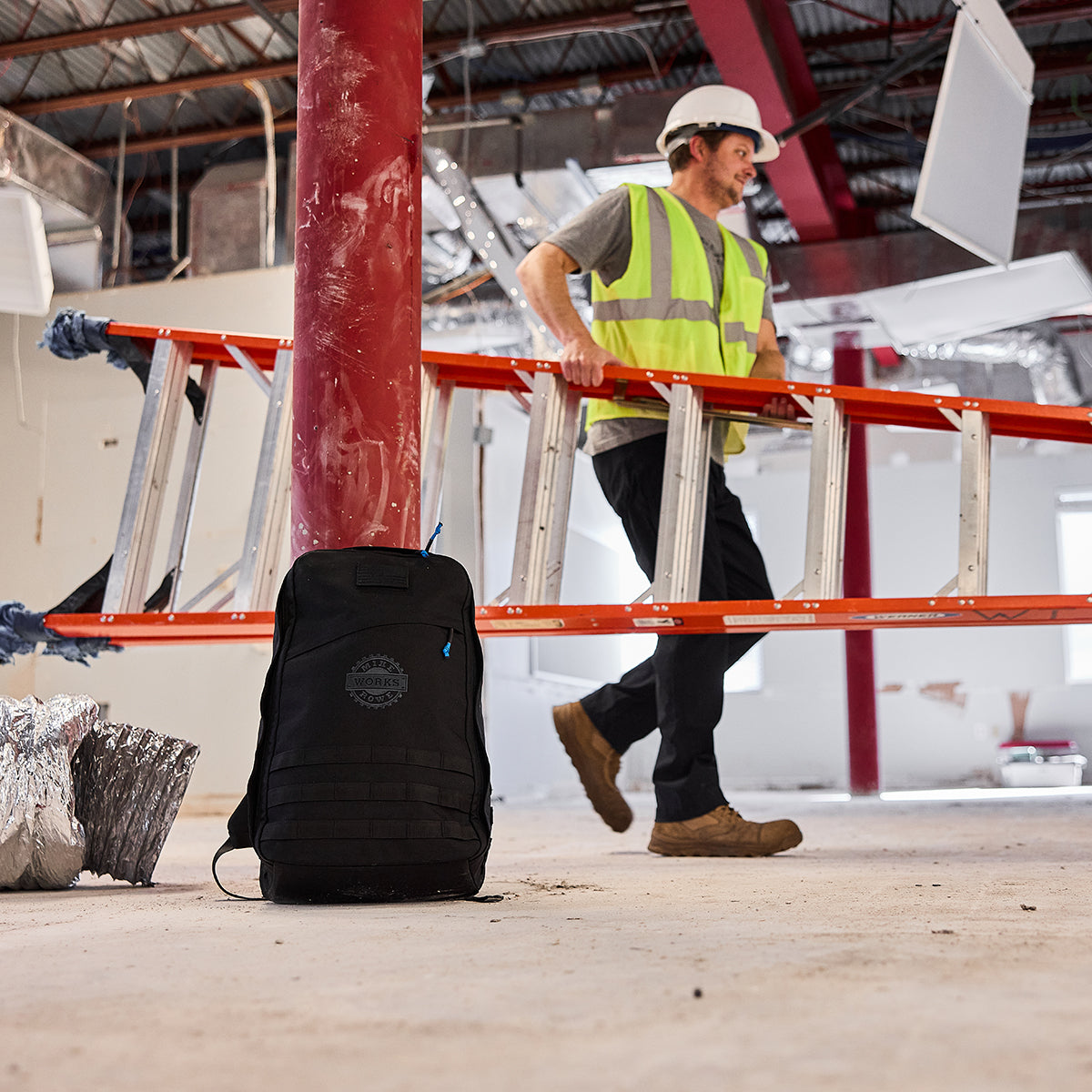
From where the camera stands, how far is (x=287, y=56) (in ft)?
23.2

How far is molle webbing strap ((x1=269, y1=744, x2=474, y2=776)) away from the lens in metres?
1.90

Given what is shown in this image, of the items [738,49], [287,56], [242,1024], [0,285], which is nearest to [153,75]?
[287,56]

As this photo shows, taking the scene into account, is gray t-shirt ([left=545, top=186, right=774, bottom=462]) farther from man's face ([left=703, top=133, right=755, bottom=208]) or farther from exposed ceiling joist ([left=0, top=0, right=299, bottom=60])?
exposed ceiling joist ([left=0, top=0, right=299, bottom=60])

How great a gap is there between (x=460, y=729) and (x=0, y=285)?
475 cm

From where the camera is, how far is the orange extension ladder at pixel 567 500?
2.64 metres

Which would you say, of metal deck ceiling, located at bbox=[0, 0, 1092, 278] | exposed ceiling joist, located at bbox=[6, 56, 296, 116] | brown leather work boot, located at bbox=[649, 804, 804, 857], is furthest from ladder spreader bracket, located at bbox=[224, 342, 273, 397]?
exposed ceiling joist, located at bbox=[6, 56, 296, 116]

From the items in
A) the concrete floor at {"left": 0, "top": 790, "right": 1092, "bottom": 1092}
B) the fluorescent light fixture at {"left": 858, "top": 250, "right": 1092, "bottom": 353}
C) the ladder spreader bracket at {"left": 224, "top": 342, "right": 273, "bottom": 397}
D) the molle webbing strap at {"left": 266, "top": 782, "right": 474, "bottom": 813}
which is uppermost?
the fluorescent light fixture at {"left": 858, "top": 250, "right": 1092, "bottom": 353}

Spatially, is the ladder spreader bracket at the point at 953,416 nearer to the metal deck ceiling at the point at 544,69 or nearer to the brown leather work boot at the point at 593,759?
the brown leather work boot at the point at 593,759

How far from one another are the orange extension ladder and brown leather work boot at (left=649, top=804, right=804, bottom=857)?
1.50 ft

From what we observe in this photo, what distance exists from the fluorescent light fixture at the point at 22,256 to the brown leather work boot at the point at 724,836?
168 inches

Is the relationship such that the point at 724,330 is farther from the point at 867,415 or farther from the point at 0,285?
the point at 0,285

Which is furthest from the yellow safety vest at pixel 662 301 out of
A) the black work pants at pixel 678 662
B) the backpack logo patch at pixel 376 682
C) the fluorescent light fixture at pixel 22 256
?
the fluorescent light fixture at pixel 22 256

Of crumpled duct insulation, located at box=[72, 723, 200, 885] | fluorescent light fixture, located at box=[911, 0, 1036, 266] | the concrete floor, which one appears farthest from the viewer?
fluorescent light fixture, located at box=[911, 0, 1036, 266]

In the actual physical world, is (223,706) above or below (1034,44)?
below
